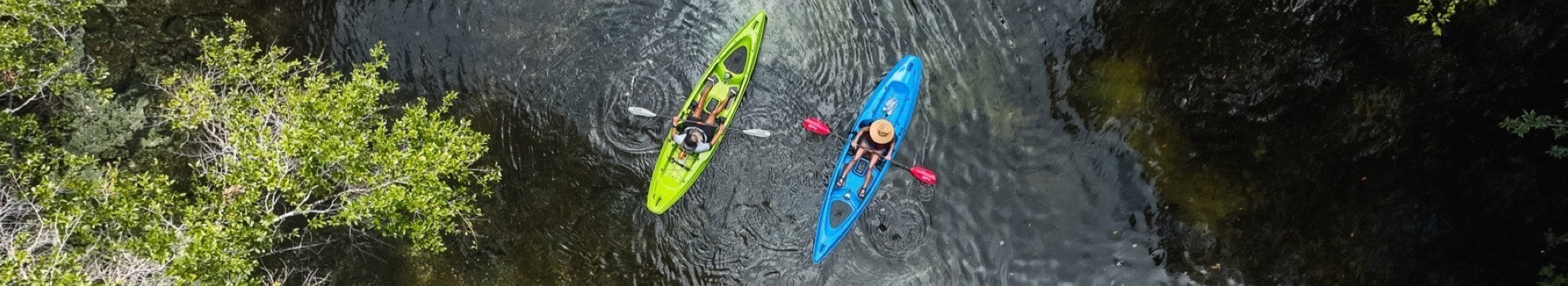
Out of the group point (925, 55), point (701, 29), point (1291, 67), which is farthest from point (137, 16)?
point (1291, 67)

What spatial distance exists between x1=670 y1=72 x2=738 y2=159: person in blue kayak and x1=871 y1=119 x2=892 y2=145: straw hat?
77.1 inches

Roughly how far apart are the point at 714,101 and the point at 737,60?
0.63m

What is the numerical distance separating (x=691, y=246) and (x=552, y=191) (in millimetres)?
2076

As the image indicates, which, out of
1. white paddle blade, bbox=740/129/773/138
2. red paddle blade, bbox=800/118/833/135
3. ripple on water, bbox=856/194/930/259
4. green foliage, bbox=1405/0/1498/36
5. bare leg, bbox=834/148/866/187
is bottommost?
ripple on water, bbox=856/194/930/259

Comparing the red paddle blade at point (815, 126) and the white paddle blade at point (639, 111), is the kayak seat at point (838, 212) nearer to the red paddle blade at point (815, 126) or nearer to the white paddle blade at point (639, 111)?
the red paddle blade at point (815, 126)

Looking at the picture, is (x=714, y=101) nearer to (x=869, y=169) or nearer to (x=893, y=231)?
(x=869, y=169)

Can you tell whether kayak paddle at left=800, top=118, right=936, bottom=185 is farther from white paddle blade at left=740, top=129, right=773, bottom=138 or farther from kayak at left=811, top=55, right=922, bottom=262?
white paddle blade at left=740, top=129, right=773, bottom=138

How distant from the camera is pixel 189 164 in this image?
8.01m

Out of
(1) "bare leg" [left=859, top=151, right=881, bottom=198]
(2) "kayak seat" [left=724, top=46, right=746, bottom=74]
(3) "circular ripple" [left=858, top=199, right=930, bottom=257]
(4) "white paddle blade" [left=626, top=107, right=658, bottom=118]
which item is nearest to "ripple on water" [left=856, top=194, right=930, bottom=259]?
(3) "circular ripple" [left=858, top=199, right=930, bottom=257]

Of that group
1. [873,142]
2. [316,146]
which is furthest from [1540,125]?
[316,146]

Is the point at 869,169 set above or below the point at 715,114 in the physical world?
below

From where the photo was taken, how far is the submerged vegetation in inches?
283

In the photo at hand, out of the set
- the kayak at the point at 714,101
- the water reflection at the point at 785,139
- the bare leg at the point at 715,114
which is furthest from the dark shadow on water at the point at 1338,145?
the bare leg at the point at 715,114

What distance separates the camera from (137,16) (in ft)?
31.1
